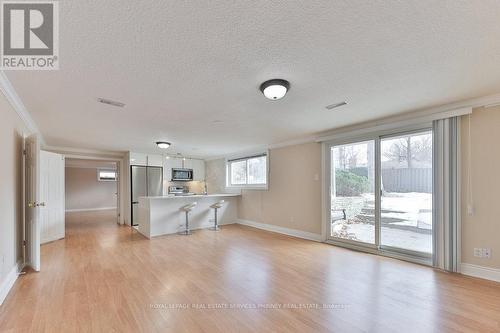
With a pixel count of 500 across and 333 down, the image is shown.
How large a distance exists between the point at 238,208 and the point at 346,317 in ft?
18.5

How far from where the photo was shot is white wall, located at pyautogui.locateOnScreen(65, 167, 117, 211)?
11070mm

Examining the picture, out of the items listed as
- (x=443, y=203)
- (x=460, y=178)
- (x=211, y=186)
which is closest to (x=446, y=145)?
(x=460, y=178)

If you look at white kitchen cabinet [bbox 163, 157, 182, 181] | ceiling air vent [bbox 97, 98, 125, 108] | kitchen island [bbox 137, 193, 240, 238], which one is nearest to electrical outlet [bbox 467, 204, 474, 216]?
ceiling air vent [bbox 97, 98, 125, 108]

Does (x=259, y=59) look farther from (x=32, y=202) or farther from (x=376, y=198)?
(x=32, y=202)

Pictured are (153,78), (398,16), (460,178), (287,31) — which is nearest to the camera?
(398,16)

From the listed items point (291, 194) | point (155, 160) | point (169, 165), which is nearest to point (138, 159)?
point (155, 160)

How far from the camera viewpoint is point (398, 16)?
1.58m

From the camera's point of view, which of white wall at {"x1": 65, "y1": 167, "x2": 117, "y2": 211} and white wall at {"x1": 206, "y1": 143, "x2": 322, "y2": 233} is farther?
white wall at {"x1": 65, "y1": 167, "x2": 117, "y2": 211}

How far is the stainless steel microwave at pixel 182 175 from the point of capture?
325 inches

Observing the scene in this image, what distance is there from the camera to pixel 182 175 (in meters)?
8.45

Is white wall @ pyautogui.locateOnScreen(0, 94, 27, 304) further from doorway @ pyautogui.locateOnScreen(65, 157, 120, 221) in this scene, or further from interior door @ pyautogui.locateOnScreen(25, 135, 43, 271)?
doorway @ pyautogui.locateOnScreen(65, 157, 120, 221)

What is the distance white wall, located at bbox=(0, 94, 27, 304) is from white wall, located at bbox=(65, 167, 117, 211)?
29.9 feet

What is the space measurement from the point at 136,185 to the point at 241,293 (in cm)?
593

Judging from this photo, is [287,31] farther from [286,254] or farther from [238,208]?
[238,208]
